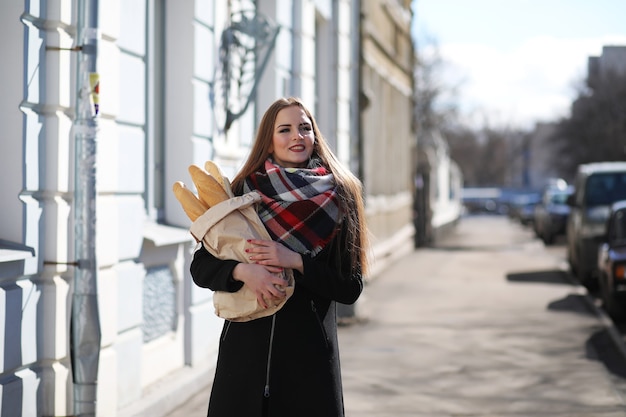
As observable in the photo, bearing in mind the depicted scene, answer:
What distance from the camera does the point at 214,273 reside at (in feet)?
11.6

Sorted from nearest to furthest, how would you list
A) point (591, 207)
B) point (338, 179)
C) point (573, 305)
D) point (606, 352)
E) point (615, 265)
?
point (338, 179) < point (606, 352) < point (615, 265) < point (573, 305) < point (591, 207)

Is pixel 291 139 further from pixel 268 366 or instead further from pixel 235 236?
pixel 268 366

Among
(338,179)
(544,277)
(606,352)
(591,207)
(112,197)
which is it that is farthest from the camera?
(544,277)

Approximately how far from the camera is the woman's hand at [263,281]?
345 cm

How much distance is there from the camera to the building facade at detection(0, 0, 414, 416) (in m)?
5.57

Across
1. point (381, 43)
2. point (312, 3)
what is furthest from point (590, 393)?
point (381, 43)

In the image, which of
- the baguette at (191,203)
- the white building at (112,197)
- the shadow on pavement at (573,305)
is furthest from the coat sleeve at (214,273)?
the shadow on pavement at (573,305)

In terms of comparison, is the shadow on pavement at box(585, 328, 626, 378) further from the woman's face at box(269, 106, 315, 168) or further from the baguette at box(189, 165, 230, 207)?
the baguette at box(189, 165, 230, 207)

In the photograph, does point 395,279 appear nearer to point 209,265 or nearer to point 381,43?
point 381,43


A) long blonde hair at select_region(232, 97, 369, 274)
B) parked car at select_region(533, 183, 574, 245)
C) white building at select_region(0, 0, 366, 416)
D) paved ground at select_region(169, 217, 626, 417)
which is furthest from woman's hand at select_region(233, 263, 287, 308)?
parked car at select_region(533, 183, 574, 245)

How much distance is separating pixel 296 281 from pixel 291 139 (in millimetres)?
503

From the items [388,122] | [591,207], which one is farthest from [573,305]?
[388,122]

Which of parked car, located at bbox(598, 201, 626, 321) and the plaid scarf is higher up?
the plaid scarf

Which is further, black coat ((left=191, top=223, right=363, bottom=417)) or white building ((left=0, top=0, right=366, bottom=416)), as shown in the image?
white building ((left=0, top=0, right=366, bottom=416))
